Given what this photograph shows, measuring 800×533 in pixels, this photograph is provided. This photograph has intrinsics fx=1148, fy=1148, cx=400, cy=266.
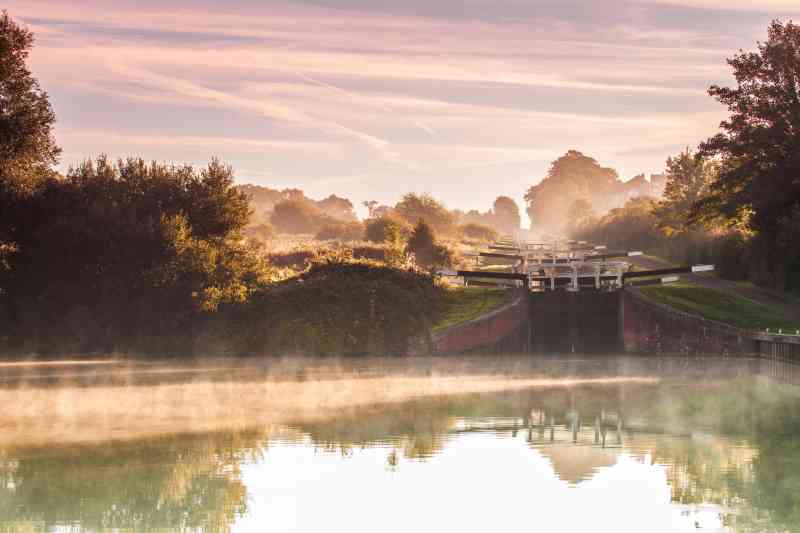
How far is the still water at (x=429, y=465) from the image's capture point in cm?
1468

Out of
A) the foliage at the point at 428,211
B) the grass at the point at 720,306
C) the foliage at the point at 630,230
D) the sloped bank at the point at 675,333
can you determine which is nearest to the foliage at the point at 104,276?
the sloped bank at the point at 675,333

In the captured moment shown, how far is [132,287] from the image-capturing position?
49.8 m

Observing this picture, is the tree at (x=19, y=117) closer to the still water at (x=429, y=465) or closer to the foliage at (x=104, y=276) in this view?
the foliage at (x=104, y=276)

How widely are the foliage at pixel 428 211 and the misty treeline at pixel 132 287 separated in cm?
7474

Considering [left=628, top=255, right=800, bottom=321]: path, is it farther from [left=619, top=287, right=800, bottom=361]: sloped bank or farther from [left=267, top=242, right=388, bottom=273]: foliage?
[left=267, top=242, right=388, bottom=273]: foliage

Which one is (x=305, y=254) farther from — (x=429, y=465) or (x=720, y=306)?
(x=429, y=465)

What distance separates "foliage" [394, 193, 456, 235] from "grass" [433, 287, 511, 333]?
70.6m

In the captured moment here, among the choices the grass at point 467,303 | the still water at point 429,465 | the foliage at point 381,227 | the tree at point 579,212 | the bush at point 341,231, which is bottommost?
the still water at point 429,465

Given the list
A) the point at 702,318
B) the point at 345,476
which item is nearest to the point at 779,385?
the point at 702,318

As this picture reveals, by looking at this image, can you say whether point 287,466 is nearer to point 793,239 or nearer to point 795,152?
point 793,239

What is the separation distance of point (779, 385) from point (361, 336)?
733 inches

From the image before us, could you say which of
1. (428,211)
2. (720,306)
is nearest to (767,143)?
(720,306)

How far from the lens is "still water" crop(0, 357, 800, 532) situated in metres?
14.7

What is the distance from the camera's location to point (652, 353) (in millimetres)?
48062
